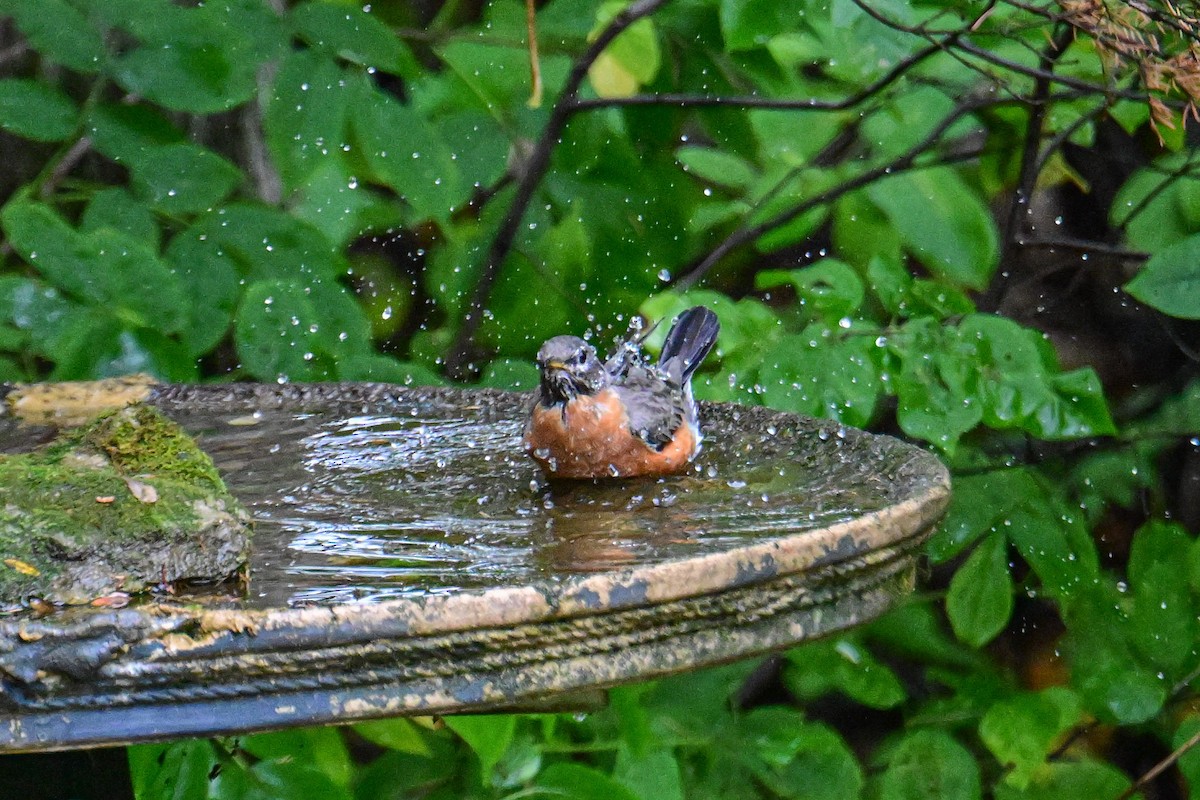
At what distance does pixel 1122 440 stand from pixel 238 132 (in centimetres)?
245

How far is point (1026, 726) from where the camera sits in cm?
309

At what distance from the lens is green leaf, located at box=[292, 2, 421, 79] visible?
8.96 feet

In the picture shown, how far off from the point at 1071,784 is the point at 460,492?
216 cm

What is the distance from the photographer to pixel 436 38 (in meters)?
3.05

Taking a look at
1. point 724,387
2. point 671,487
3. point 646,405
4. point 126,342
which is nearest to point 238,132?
point 126,342

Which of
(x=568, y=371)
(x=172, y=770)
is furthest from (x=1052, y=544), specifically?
(x=172, y=770)

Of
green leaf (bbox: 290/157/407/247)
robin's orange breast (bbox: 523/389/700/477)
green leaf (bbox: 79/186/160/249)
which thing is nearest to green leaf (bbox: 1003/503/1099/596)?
robin's orange breast (bbox: 523/389/700/477)

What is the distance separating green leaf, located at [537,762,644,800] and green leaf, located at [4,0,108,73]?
1658 mm

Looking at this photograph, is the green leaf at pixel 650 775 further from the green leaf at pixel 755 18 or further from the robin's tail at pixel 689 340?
the green leaf at pixel 755 18

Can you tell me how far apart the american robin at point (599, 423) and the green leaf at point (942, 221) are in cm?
86

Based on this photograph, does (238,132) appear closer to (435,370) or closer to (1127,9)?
(435,370)

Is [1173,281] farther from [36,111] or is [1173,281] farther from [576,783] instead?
[36,111]

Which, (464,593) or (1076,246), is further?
(1076,246)

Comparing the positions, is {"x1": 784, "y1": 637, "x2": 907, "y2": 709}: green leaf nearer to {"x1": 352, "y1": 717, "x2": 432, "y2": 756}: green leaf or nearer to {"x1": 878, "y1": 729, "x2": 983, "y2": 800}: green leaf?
{"x1": 878, "y1": 729, "x2": 983, "y2": 800}: green leaf
